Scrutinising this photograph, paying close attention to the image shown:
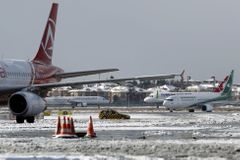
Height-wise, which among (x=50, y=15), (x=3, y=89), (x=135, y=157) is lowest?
(x=135, y=157)

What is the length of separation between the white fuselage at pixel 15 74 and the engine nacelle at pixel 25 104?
1662 millimetres

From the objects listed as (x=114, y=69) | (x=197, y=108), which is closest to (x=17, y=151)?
(x=114, y=69)

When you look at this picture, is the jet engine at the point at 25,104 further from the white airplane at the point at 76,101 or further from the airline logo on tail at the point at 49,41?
the white airplane at the point at 76,101

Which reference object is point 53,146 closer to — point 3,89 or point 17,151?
point 17,151

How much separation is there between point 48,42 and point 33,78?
5191 millimetres

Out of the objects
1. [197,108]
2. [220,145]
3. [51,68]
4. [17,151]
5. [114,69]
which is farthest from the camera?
[197,108]

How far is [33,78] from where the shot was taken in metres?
41.7

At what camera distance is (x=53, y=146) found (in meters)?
18.3

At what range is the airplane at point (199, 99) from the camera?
9288 centimetres

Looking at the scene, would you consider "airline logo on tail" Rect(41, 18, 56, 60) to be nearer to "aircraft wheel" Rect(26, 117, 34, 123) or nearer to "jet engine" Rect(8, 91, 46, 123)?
"aircraft wheel" Rect(26, 117, 34, 123)

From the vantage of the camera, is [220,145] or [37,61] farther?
[37,61]

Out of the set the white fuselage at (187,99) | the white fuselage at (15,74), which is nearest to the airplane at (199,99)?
the white fuselage at (187,99)

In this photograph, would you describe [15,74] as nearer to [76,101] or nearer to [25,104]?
[25,104]

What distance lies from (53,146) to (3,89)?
18744 mm
